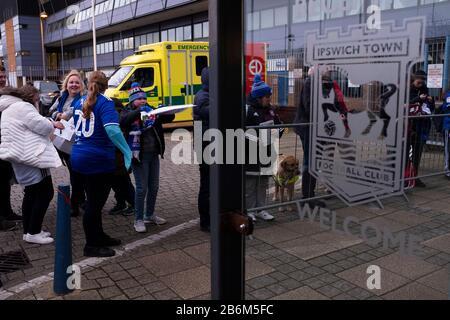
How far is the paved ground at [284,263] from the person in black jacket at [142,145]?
18.0 inches

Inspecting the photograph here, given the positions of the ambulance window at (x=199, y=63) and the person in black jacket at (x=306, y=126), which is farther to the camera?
the ambulance window at (x=199, y=63)

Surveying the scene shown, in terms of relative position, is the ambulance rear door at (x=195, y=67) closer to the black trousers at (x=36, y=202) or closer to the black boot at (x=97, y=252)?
the black trousers at (x=36, y=202)

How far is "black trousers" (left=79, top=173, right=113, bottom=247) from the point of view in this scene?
4241 mm

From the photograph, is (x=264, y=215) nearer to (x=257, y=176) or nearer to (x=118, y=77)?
(x=257, y=176)

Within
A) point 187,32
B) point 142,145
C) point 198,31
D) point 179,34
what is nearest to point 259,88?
point 142,145

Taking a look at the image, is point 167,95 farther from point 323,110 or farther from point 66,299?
point 323,110

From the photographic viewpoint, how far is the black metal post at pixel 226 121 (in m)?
2.09

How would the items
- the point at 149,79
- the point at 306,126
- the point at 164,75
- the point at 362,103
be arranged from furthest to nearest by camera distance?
the point at 149,79 → the point at 164,75 → the point at 306,126 → the point at 362,103

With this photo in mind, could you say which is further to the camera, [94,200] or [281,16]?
[94,200]

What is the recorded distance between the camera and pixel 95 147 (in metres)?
4.23

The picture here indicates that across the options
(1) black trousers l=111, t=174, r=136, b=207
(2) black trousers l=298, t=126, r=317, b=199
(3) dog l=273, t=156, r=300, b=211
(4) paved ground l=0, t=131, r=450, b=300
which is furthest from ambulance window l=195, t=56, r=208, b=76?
(2) black trousers l=298, t=126, r=317, b=199

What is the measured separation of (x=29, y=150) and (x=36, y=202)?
57 centimetres

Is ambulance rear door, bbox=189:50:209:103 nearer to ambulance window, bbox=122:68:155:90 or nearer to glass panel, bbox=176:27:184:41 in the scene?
ambulance window, bbox=122:68:155:90

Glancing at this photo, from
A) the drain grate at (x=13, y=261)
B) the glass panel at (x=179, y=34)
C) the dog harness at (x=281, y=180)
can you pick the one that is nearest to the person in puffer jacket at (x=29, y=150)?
the drain grate at (x=13, y=261)
